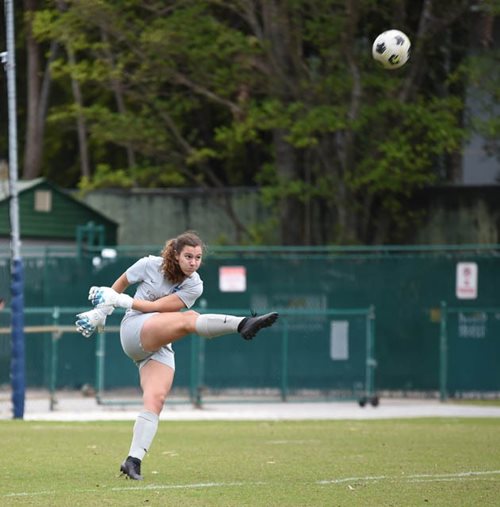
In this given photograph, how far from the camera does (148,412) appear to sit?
10.0 m

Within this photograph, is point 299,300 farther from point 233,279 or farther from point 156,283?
point 156,283

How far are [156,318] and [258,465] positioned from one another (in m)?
2.29

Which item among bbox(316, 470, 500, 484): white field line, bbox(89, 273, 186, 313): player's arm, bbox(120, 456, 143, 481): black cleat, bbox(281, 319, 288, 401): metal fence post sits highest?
bbox(89, 273, 186, 313): player's arm

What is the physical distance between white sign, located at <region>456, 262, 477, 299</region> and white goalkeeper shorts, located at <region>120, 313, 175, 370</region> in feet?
43.5

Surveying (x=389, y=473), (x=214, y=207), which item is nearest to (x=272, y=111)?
(x=214, y=207)

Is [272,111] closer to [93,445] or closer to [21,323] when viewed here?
[21,323]

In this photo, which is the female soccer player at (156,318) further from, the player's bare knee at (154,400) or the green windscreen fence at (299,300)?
the green windscreen fence at (299,300)

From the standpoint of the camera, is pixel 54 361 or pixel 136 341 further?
pixel 54 361

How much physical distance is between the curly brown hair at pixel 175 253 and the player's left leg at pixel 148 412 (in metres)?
0.65

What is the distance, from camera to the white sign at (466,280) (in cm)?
2281

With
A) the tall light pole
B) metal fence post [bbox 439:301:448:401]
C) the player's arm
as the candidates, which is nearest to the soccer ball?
the tall light pole

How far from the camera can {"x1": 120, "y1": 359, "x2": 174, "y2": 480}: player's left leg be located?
32.7 feet

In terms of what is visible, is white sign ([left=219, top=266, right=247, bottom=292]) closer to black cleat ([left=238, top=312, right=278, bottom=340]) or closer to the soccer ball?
the soccer ball

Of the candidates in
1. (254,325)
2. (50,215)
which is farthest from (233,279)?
(254,325)
